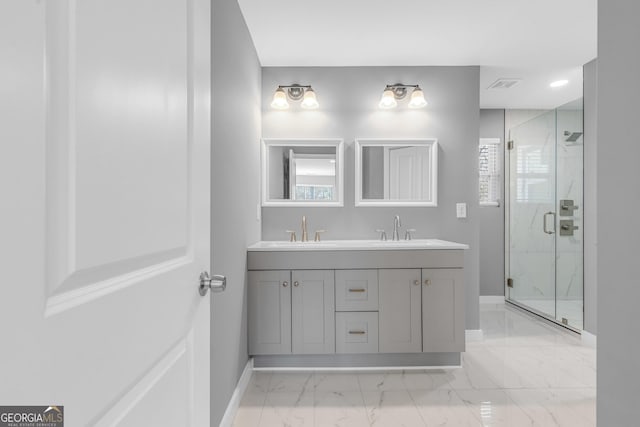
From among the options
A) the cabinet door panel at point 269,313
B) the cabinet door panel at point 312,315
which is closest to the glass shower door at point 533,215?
the cabinet door panel at point 312,315

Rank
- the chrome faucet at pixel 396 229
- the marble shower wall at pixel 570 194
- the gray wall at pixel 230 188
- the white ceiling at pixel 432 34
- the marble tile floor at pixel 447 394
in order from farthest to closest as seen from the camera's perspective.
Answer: the marble shower wall at pixel 570 194
the chrome faucet at pixel 396 229
the white ceiling at pixel 432 34
the marble tile floor at pixel 447 394
the gray wall at pixel 230 188

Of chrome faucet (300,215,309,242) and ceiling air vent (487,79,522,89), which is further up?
ceiling air vent (487,79,522,89)

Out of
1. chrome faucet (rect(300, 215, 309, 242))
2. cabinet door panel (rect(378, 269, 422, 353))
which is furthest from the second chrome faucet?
cabinet door panel (rect(378, 269, 422, 353))

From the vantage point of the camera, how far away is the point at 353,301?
2.62 m

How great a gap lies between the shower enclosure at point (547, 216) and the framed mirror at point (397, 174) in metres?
1.46

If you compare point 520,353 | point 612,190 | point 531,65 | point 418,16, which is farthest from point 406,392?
point 531,65

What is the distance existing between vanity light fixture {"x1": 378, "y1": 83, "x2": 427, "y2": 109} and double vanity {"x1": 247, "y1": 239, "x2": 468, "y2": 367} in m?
1.31

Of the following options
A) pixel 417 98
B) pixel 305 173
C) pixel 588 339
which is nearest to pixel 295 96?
pixel 305 173

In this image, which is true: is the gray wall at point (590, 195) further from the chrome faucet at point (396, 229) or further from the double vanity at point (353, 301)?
the chrome faucet at point (396, 229)

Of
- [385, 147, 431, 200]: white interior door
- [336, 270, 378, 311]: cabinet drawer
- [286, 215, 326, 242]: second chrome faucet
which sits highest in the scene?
[385, 147, 431, 200]: white interior door

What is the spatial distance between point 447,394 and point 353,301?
81 cm

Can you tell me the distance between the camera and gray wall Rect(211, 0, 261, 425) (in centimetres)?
176

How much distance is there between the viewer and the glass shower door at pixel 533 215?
3926 millimetres

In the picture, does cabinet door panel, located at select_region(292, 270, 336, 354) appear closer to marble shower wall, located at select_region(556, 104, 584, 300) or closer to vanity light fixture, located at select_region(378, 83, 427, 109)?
vanity light fixture, located at select_region(378, 83, 427, 109)
